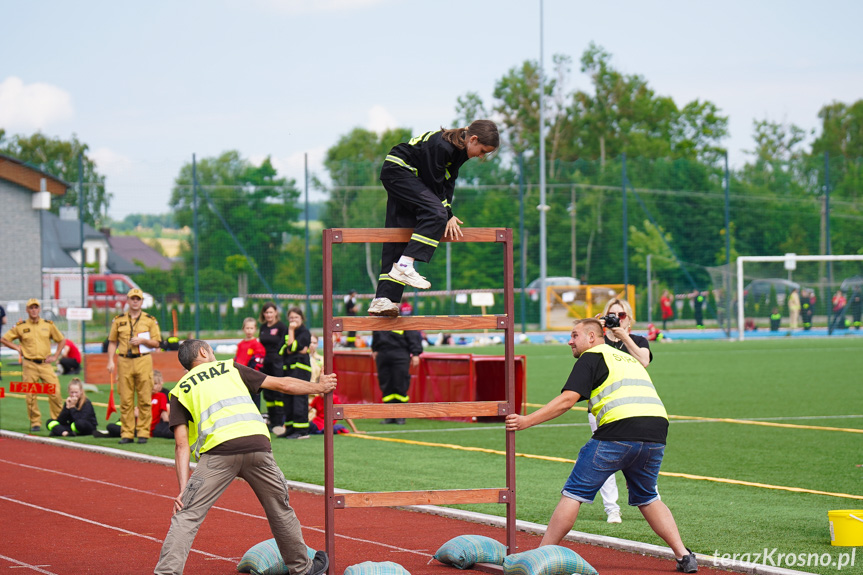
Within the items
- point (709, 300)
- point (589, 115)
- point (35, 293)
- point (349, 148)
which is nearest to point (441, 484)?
point (35, 293)

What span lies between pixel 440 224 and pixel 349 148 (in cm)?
8628

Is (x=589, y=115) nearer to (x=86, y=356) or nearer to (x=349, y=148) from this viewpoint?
(x=349, y=148)

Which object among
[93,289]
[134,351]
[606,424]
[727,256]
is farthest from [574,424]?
[93,289]

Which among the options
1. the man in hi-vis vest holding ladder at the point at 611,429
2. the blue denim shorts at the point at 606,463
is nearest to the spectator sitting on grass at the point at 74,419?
the man in hi-vis vest holding ladder at the point at 611,429

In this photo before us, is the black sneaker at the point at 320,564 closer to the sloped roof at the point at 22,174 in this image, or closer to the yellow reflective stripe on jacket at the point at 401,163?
the yellow reflective stripe on jacket at the point at 401,163

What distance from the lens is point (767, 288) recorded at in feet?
148

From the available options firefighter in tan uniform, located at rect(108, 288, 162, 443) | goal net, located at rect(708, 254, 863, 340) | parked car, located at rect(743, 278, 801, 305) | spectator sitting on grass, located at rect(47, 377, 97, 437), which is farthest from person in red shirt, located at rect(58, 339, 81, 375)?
parked car, located at rect(743, 278, 801, 305)

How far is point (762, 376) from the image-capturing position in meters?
24.0

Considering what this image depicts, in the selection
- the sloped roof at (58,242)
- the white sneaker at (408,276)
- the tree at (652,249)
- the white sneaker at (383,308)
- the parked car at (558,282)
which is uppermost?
the sloped roof at (58,242)

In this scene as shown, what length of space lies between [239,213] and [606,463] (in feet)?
105

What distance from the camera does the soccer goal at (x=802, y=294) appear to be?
43781 mm

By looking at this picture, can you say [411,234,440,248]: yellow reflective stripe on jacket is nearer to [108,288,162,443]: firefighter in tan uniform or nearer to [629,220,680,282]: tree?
[108,288,162,443]: firefighter in tan uniform

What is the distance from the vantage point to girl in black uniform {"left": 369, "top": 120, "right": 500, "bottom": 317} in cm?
665

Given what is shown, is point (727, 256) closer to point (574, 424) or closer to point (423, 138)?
point (574, 424)
